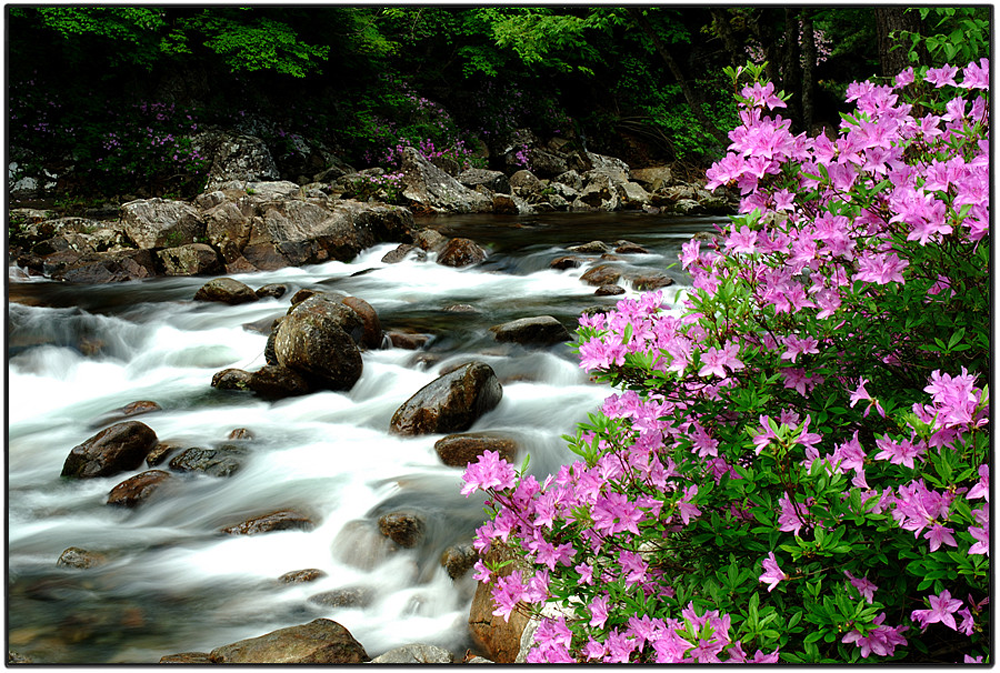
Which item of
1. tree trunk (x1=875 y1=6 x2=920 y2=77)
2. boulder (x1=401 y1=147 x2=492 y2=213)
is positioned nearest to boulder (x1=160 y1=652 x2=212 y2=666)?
tree trunk (x1=875 y1=6 x2=920 y2=77)

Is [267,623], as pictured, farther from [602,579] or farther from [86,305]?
[86,305]

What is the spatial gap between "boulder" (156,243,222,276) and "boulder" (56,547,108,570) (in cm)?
622

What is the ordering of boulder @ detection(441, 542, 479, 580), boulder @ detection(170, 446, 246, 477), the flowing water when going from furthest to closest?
boulder @ detection(170, 446, 246, 477) → boulder @ detection(441, 542, 479, 580) → the flowing water

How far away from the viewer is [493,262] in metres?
9.76

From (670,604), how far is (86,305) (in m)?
7.35

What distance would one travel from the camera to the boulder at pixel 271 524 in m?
3.65

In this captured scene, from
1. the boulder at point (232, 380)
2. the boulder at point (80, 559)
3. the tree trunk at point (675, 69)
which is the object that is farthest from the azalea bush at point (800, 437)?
the tree trunk at point (675, 69)

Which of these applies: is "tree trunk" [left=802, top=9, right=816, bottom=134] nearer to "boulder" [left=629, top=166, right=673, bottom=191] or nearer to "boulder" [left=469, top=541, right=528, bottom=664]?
"boulder" [left=469, top=541, right=528, bottom=664]

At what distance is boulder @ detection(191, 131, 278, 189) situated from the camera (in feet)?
46.3

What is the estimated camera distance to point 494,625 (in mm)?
2674

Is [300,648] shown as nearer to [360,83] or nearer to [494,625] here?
[494,625]

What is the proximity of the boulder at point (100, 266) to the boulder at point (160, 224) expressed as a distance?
A: 1.35ft

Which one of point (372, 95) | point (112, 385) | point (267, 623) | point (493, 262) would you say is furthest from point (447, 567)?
point (372, 95)

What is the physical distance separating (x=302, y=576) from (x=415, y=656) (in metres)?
1.07
